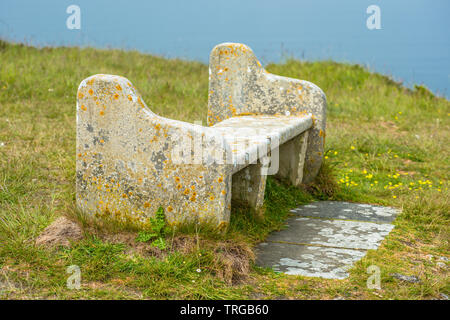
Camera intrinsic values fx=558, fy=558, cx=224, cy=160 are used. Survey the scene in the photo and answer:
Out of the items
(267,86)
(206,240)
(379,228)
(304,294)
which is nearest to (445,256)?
(379,228)

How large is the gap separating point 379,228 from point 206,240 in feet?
5.86

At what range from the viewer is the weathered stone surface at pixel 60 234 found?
3.89 metres

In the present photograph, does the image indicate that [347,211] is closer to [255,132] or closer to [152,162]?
[255,132]

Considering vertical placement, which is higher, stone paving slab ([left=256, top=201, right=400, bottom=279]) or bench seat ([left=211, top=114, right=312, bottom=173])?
bench seat ([left=211, top=114, right=312, bottom=173])

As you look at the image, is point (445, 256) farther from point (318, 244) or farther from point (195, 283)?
point (195, 283)

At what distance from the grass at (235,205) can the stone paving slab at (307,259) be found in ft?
0.32

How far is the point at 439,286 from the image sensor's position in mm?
3533

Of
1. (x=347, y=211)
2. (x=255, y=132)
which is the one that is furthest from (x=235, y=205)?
(x=347, y=211)

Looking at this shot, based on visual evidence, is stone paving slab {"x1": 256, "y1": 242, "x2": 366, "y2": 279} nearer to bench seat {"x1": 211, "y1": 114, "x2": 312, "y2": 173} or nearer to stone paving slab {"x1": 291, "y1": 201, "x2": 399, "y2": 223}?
bench seat {"x1": 211, "y1": 114, "x2": 312, "y2": 173}

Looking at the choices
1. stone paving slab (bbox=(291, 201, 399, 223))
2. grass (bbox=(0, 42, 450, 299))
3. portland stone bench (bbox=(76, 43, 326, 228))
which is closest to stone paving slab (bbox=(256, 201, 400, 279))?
stone paving slab (bbox=(291, 201, 399, 223))

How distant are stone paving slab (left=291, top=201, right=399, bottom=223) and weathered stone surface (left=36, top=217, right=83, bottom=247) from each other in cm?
208

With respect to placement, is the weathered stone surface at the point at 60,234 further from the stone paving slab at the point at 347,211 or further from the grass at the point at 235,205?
the stone paving slab at the point at 347,211

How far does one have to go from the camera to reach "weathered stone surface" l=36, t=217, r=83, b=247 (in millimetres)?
3887

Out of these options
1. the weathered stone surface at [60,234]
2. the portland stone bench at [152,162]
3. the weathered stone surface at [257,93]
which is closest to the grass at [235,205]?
the weathered stone surface at [60,234]
